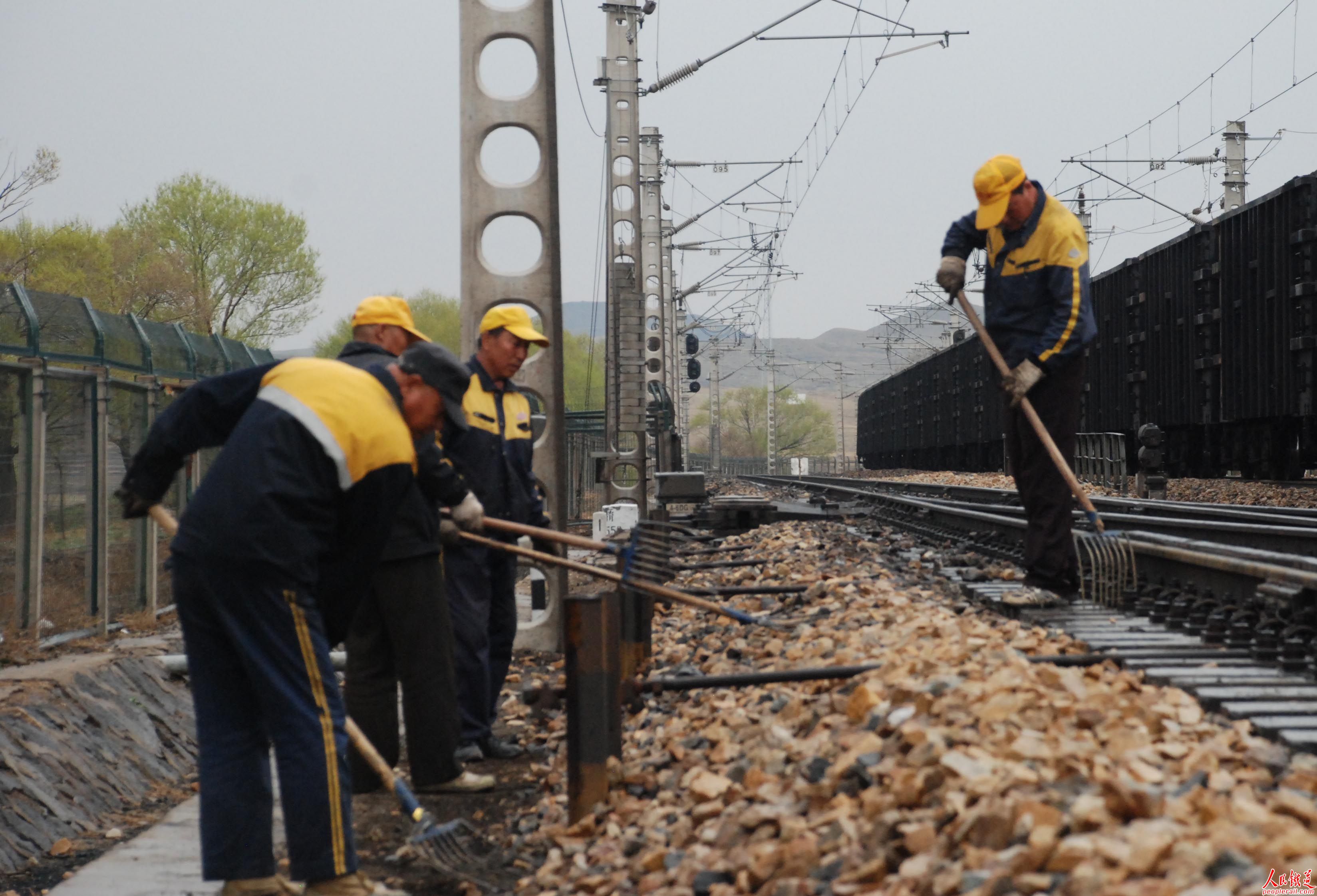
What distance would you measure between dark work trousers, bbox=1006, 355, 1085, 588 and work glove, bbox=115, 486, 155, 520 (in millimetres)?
3766

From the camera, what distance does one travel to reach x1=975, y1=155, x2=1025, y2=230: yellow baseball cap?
5.94 m

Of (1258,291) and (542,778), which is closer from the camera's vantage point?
(542,778)

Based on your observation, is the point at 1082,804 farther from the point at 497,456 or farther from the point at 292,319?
the point at 292,319

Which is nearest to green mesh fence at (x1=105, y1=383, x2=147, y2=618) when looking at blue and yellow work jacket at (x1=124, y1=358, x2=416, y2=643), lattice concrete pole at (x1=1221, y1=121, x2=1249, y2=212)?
blue and yellow work jacket at (x1=124, y1=358, x2=416, y2=643)

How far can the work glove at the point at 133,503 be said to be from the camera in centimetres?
414

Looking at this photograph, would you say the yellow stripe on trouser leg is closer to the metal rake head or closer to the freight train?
the metal rake head

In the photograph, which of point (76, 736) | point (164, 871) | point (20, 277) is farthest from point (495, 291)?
point (20, 277)

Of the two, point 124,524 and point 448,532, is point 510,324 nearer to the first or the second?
point 448,532

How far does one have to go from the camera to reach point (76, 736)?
6379 mm

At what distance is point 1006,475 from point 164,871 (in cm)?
2487

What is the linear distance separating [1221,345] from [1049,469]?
1456cm

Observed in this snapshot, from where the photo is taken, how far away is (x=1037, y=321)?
6199 millimetres

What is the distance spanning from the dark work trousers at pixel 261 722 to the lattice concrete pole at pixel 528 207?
494 cm

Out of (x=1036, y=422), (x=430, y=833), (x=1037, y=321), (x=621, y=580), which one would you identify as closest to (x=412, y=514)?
(x=621, y=580)
